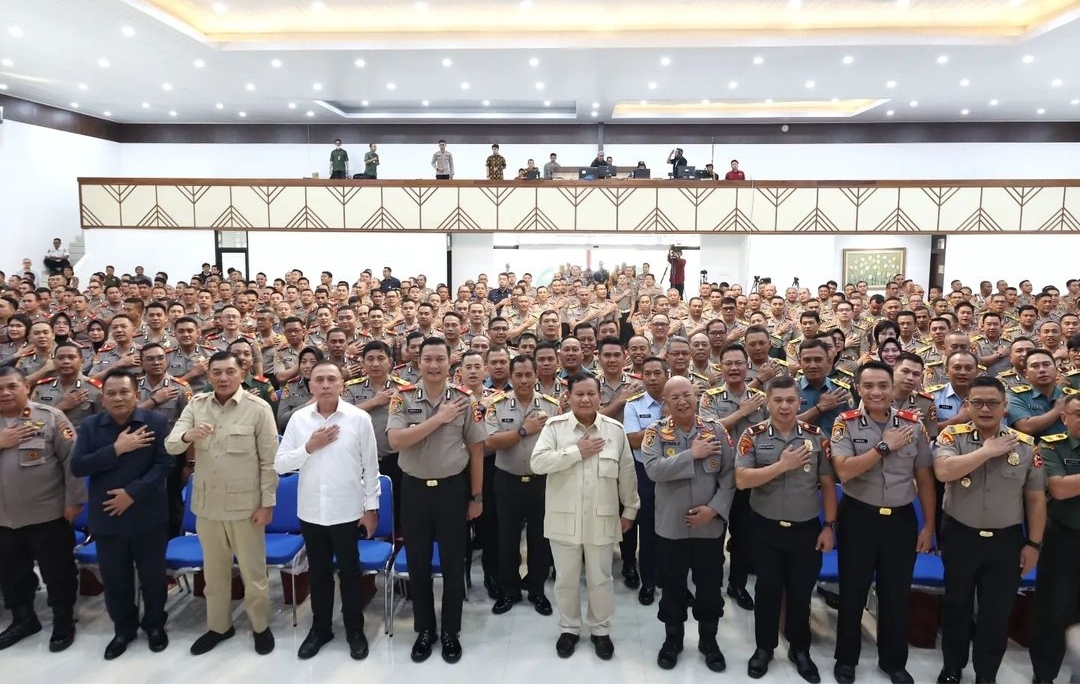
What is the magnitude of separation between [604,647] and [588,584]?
1.22ft

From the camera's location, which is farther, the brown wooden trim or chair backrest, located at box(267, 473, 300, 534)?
the brown wooden trim

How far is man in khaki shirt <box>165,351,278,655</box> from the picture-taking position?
3664mm

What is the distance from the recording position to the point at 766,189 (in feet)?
45.5

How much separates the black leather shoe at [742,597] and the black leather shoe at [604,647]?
1.08m

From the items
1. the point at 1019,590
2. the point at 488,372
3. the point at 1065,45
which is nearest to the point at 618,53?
the point at 1065,45

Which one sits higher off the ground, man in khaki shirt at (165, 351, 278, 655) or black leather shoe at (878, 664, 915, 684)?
man in khaki shirt at (165, 351, 278, 655)

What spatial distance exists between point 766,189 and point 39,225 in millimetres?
15834

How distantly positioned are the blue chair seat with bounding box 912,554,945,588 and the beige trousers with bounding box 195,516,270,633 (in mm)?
3634

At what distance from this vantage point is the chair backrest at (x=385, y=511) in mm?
4203

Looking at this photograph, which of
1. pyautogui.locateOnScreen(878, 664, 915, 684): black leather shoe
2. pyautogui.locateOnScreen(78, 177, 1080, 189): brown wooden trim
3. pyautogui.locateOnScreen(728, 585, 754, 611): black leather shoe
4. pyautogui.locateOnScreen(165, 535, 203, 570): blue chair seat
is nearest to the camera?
pyautogui.locateOnScreen(878, 664, 915, 684): black leather shoe

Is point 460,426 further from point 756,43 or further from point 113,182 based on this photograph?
point 113,182

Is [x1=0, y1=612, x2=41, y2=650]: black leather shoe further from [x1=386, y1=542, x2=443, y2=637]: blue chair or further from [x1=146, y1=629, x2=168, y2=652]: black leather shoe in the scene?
[x1=386, y1=542, x2=443, y2=637]: blue chair

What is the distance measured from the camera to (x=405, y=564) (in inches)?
160

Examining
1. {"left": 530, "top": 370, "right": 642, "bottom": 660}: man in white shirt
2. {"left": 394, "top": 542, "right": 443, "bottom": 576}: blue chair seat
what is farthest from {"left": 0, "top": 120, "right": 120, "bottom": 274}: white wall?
{"left": 530, "top": 370, "right": 642, "bottom": 660}: man in white shirt
